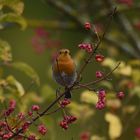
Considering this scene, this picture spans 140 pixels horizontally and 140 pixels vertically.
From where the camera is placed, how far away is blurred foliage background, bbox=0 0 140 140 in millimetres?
4551

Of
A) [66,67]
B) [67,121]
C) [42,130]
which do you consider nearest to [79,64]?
[66,67]

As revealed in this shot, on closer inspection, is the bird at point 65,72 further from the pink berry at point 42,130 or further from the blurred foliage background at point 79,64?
the pink berry at point 42,130

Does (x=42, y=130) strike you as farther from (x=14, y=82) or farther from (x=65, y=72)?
(x=14, y=82)

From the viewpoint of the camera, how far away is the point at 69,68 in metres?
3.98

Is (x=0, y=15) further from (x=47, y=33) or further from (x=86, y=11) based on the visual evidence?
(x=47, y=33)

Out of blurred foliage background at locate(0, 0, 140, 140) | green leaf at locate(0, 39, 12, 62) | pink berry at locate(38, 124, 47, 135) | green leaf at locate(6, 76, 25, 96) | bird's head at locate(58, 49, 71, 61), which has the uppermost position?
blurred foliage background at locate(0, 0, 140, 140)

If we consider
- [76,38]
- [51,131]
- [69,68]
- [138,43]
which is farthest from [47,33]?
[69,68]

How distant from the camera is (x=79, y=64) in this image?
267 inches

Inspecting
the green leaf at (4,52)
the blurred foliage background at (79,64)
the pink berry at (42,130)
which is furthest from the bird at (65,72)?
the green leaf at (4,52)

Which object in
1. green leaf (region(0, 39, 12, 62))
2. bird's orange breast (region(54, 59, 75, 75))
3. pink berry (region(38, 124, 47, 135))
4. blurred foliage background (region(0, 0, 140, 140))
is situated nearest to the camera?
pink berry (region(38, 124, 47, 135))

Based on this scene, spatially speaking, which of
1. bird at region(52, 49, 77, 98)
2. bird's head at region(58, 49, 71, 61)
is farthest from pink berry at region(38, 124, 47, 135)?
bird's head at region(58, 49, 71, 61)

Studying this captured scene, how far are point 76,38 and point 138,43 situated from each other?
286 centimetres

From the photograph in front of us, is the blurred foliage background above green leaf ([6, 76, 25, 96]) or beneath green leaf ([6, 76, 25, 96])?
above

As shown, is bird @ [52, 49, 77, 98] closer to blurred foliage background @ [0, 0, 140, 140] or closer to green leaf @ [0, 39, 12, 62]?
blurred foliage background @ [0, 0, 140, 140]
